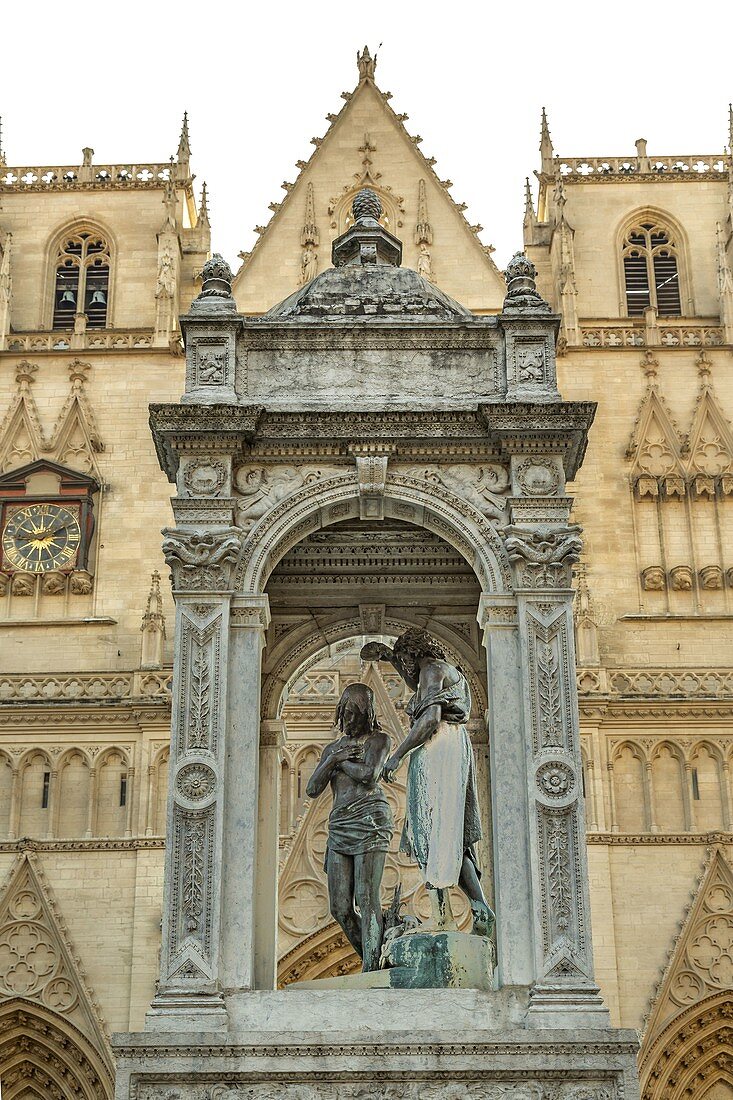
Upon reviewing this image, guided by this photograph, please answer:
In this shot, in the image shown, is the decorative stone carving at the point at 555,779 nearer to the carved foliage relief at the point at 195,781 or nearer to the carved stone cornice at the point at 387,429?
the carved foliage relief at the point at 195,781

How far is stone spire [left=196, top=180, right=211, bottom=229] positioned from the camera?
36938 mm

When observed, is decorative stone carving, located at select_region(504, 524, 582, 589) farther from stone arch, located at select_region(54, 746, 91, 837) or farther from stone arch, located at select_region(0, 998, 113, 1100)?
stone arch, located at select_region(54, 746, 91, 837)

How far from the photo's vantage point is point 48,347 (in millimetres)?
34406

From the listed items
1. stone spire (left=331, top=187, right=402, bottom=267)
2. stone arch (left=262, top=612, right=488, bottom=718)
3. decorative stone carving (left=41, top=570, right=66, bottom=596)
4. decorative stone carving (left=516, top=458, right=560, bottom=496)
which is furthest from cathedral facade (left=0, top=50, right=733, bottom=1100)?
decorative stone carving (left=516, top=458, right=560, bottom=496)

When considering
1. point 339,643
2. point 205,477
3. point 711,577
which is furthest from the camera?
point 711,577

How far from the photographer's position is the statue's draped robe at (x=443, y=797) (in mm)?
12133

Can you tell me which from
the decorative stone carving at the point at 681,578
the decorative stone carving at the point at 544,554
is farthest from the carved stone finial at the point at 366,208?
the decorative stone carving at the point at 681,578

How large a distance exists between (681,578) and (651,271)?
25.4 feet

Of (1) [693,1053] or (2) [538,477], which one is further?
(1) [693,1053]

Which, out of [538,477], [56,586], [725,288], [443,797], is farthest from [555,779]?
[725,288]

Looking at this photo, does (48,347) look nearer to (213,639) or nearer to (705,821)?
(705,821)

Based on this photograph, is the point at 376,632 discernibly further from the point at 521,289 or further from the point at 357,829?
the point at 521,289

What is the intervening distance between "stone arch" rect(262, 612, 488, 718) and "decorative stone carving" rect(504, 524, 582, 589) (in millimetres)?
2055

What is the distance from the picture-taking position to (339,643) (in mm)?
23875
